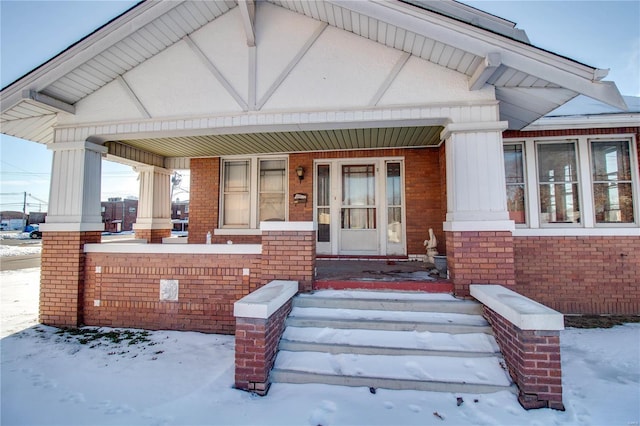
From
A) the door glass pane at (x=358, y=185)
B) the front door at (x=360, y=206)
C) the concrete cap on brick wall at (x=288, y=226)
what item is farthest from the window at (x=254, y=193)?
the concrete cap on brick wall at (x=288, y=226)

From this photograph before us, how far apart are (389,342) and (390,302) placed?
2.07ft

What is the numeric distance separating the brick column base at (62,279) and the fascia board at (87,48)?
224cm

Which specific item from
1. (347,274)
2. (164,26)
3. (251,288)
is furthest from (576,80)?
(164,26)

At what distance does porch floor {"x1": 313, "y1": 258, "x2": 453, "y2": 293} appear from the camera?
439 centimetres

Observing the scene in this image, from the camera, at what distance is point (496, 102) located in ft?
14.0

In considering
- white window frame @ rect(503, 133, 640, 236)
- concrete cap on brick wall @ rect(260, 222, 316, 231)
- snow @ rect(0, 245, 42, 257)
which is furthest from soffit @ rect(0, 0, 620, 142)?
snow @ rect(0, 245, 42, 257)

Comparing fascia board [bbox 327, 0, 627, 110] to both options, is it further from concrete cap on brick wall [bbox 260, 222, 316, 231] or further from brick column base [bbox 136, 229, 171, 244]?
brick column base [bbox 136, 229, 171, 244]

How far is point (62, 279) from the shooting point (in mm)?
5238

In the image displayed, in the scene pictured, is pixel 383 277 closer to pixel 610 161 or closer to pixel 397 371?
pixel 397 371

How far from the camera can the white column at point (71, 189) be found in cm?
523

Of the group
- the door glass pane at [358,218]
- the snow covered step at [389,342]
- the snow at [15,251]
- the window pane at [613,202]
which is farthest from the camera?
the snow at [15,251]

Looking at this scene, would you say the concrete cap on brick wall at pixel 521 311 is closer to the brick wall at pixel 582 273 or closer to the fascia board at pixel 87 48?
the brick wall at pixel 582 273

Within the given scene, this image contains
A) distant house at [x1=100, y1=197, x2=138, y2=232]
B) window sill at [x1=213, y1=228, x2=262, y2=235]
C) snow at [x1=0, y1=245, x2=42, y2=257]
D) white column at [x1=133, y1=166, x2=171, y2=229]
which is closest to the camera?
window sill at [x1=213, y1=228, x2=262, y2=235]

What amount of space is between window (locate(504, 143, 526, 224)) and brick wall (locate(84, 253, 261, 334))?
4.80 m
